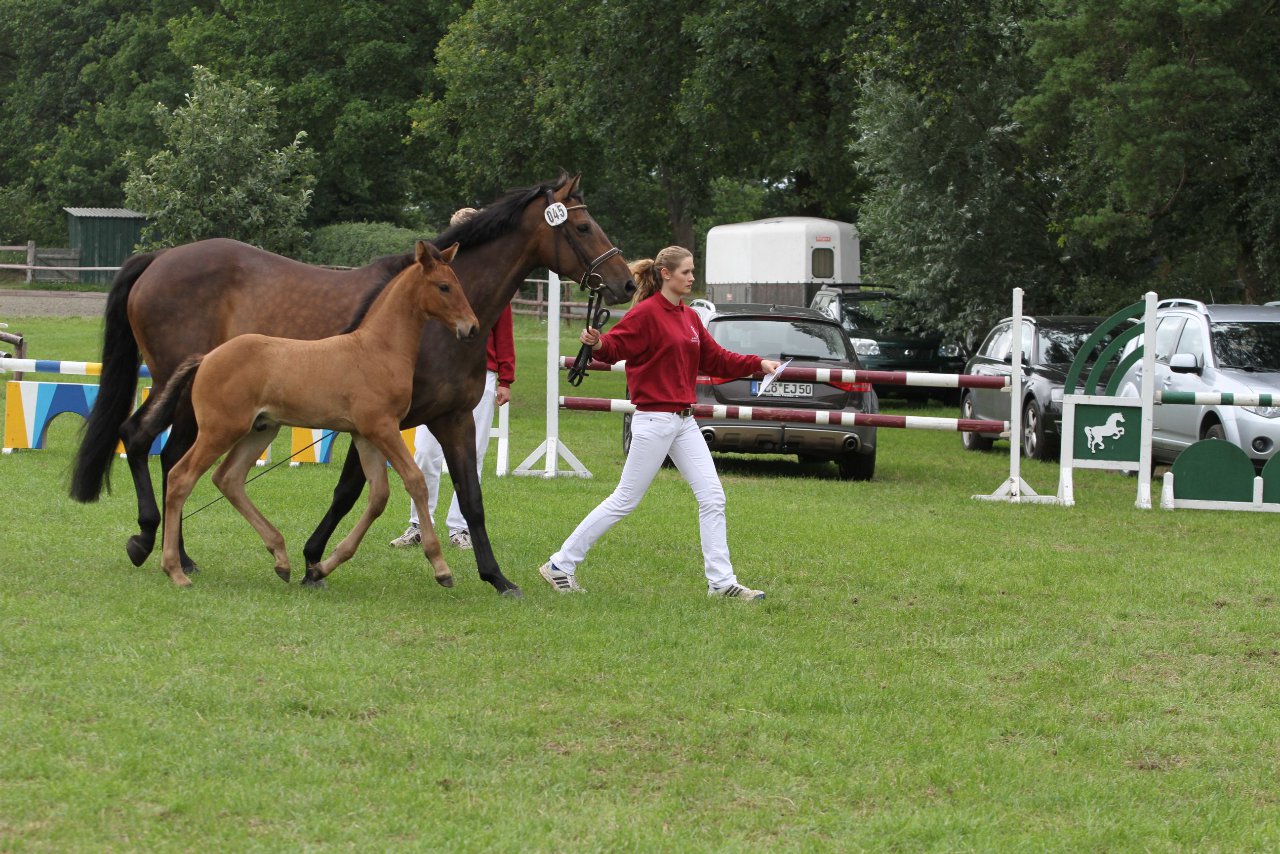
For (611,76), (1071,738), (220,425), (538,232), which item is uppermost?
(611,76)

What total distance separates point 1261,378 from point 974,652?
8.81 m

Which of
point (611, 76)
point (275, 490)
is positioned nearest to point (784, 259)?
point (611, 76)

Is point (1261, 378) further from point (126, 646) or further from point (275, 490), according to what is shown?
point (126, 646)

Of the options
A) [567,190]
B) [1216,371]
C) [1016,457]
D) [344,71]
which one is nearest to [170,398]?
[567,190]

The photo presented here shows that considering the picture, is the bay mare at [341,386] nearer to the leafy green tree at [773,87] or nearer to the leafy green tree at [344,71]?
the leafy green tree at [773,87]

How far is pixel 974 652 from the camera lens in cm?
743

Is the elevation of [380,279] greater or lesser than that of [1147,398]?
greater

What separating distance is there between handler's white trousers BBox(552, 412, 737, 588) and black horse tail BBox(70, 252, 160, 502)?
2782mm

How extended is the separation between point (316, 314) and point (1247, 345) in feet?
34.0

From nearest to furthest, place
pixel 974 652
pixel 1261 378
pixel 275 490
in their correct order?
pixel 974 652
pixel 275 490
pixel 1261 378

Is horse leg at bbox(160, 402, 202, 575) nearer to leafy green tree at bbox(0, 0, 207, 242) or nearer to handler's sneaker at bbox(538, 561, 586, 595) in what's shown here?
handler's sneaker at bbox(538, 561, 586, 595)

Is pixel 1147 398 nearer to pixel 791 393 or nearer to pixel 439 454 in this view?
pixel 791 393

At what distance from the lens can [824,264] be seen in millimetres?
34344

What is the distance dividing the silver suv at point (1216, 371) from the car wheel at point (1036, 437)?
1.23 meters
